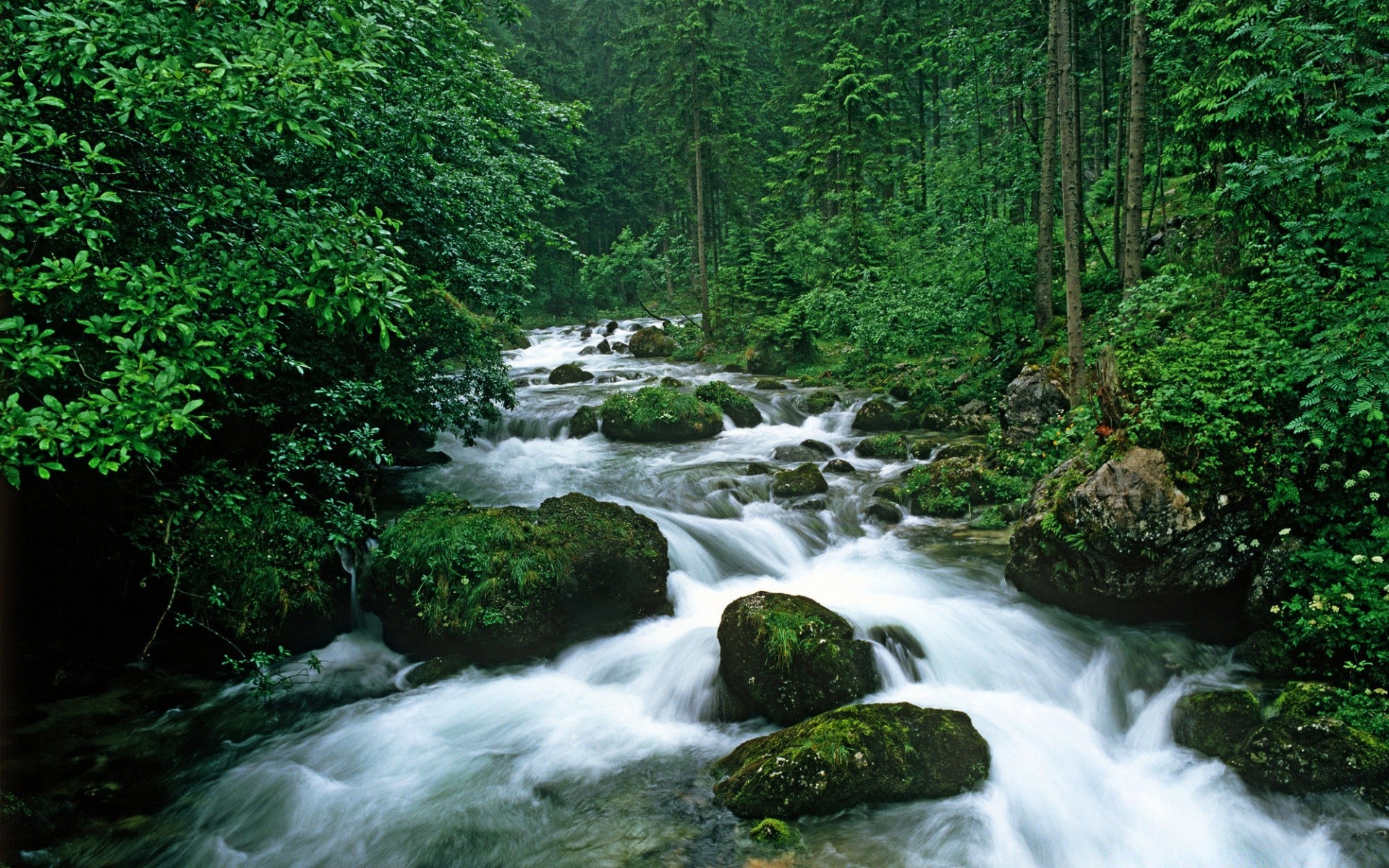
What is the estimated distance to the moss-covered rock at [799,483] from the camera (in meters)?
12.8

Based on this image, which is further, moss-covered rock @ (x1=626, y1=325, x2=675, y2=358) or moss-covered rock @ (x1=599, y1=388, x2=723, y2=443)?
moss-covered rock @ (x1=626, y1=325, x2=675, y2=358)

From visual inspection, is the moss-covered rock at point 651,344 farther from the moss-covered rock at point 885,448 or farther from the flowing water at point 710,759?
the flowing water at point 710,759

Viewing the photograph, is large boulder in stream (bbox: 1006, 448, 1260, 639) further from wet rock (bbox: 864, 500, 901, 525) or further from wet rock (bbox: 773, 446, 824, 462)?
wet rock (bbox: 773, 446, 824, 462)

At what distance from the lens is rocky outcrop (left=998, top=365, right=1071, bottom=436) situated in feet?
42.1

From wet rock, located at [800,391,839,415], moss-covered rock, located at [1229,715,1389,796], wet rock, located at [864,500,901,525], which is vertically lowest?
moss-covered rock, located at [1229,715,1389,796]

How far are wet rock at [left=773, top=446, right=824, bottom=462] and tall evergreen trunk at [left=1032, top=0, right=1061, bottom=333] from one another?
5.93m

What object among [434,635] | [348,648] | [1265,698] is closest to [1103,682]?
[1265,698]

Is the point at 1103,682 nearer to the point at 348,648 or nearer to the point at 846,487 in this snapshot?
the point at 846,487

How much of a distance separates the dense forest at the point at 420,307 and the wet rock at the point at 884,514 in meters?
0.85

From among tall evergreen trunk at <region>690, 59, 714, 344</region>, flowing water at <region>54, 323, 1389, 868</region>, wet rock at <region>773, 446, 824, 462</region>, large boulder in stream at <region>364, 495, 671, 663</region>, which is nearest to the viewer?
flowing water at <region>54, 323, 1389, 868</region>

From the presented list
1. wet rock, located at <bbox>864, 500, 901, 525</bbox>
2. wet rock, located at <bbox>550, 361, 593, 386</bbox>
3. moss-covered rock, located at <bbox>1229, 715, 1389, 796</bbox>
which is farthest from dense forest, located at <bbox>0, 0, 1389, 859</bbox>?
wet rock, located at <bbox>550, 361, 593, 386</bbox>

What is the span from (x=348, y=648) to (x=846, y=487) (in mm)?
8688

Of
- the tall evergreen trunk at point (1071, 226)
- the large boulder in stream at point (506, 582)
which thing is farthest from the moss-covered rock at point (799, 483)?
the tall evergreen trunk at point (1071, 226)

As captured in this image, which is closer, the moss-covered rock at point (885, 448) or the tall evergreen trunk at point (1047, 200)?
the tall evergreen trunk at point (1047, 200)
